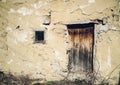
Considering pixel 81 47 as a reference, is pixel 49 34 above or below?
above

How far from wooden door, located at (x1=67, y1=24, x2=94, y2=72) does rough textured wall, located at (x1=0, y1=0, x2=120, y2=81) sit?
0.75ft

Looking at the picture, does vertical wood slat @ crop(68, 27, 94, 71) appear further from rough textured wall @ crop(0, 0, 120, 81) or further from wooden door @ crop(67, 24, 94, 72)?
rough textured wall @ crop(0, 0, 120, 81)

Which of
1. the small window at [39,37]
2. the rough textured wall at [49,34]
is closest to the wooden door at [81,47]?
the rough textured wall at [49,34]

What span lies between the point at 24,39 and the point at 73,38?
1678 millimetres

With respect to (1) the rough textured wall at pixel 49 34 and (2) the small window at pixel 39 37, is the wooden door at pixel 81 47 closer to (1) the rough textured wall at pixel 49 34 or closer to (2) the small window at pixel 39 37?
(1) the rough textured wall at pixel 49 34

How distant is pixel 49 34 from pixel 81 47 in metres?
1.15

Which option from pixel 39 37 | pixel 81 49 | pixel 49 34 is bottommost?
pixel 81 49

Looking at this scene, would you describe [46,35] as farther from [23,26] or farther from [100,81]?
[100,81]

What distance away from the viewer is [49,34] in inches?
349

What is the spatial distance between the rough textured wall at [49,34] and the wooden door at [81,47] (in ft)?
0.75


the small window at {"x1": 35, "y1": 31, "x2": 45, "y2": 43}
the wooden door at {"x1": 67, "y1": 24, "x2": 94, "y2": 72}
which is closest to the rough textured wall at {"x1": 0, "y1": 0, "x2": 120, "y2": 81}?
the small window at {"x1": 35, "y1": 31, "x2": 45, "y2": 43}

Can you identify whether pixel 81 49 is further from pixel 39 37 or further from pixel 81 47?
pixel 39 37

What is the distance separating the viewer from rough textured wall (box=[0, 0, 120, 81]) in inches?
325

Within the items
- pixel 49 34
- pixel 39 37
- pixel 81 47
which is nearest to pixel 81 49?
pixel 81 47
